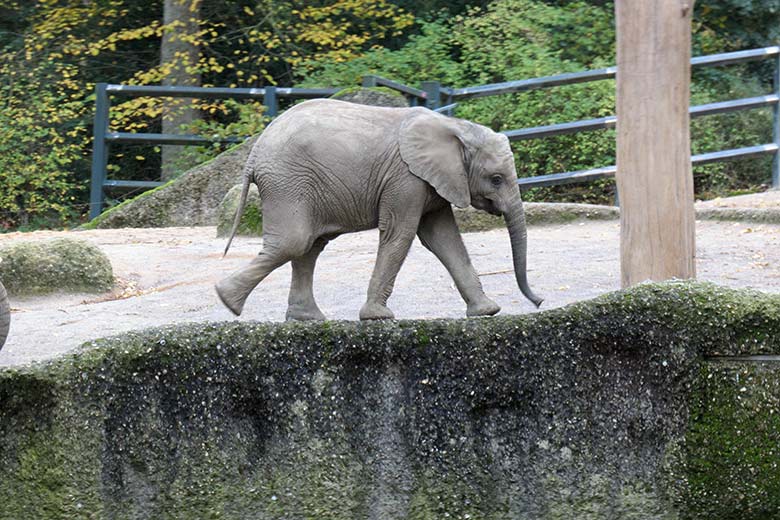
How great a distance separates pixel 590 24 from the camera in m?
15.5

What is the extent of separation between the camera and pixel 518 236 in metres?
5.63

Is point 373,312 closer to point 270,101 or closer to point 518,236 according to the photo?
point 518,236

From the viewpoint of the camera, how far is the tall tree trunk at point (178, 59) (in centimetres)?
1619

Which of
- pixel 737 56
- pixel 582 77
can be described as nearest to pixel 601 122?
pixel 582 77

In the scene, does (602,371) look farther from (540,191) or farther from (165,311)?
(540,191)

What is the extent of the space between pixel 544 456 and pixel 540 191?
940 cm

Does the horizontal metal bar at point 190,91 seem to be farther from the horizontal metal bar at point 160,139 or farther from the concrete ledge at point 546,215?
the concrete ledge at point 546,215

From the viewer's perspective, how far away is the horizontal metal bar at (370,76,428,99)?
12.1 m

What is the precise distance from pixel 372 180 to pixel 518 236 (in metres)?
0.73

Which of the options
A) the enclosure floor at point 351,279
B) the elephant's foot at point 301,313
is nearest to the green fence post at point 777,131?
the enclosure floor at point 351,279

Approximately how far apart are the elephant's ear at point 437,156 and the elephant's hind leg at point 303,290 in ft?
2.13

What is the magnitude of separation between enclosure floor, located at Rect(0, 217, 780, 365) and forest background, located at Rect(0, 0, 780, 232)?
364 centimetres

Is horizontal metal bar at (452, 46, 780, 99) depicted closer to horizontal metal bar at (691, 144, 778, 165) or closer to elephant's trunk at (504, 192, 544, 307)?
horizontal metal bar at (691, 144, 778, 165)

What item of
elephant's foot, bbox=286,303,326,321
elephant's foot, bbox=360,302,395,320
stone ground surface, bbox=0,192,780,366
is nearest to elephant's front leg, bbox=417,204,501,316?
elephant's foot, bbox=360,302,395,320
